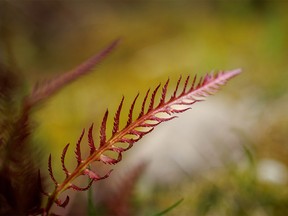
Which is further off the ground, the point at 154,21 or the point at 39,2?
the point at 39,2

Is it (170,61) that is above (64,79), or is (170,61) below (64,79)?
below

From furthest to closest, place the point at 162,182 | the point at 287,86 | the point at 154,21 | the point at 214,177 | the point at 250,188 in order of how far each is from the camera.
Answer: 1. the point at 154,21
2. the point at 287,86
3. the point at 162,182
4. the point at 214,177
5. the point at 250,188

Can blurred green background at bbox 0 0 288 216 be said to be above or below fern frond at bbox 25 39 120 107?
below

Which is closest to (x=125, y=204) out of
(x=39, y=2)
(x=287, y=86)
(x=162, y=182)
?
(x=162, y=182)

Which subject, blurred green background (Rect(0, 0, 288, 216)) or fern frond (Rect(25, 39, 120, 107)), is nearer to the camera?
fern frond (Rect(25, 39, 120, 107))

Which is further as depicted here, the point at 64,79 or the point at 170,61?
the point at 170,61

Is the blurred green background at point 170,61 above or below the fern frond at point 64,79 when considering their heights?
below

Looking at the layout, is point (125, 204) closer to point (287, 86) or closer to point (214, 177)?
point (214, 177)

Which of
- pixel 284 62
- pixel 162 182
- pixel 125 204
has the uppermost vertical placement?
pixel 125 204
